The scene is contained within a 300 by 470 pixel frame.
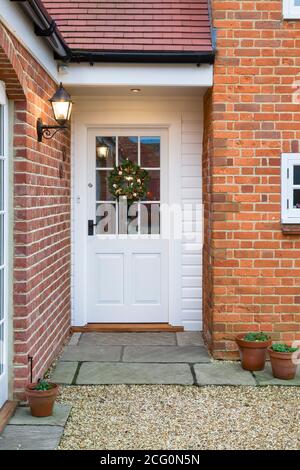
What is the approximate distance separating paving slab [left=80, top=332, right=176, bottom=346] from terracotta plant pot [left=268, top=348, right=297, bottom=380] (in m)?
1.51

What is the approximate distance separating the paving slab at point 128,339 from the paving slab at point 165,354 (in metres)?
0.20

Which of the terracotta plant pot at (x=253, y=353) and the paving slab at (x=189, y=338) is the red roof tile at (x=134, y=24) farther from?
the paving slab at (x=189, y=338)

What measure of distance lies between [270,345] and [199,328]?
1601 millimetres

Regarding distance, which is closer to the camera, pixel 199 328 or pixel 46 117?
pixel 46 117

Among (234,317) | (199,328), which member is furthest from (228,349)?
(199,328)

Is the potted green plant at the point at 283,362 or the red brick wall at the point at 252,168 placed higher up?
the red brick wall at the point at 252,168

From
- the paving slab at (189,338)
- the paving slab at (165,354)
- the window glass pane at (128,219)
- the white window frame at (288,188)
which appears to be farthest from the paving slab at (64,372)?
the white window frame at (288,188)

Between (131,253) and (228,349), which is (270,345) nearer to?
(228,349)

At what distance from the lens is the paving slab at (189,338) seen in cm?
707

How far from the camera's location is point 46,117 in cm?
584

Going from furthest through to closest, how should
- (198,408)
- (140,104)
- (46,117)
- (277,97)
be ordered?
(140,104)
(277,97)
(46,117)
(198,408)

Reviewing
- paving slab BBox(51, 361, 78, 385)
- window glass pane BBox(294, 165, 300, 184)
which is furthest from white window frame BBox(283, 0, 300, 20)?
paving slab BBox(51, 361, 78, 385)

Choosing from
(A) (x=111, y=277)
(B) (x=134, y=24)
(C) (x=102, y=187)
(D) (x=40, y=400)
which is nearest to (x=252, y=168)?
(B) (x=134, y=24)

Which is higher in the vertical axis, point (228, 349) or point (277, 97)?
point (277, 97)
